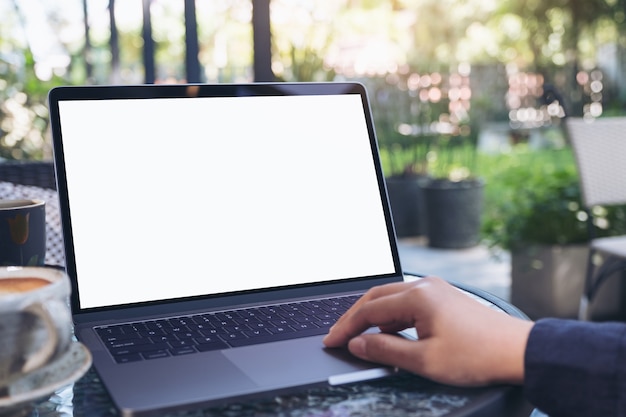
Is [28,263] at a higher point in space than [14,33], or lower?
lower

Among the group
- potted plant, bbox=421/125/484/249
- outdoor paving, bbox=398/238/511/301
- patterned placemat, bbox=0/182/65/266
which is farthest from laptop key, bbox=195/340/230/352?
potted plant, bbox=421/125/484/249

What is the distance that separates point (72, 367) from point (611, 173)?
2.43 m

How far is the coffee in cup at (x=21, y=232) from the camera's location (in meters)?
0.84

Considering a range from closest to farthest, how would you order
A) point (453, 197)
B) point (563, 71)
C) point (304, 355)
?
point (304, 355)
point (453, 197)
point (563, 71)

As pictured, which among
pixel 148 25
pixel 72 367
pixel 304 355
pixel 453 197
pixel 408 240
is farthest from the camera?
pixel 408 240

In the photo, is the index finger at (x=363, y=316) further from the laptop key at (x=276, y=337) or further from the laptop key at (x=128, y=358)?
the laptop key at (x=128, y=358)

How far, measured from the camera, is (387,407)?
61cm

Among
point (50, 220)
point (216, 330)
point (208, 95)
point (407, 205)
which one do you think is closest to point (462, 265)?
point (407, 205)

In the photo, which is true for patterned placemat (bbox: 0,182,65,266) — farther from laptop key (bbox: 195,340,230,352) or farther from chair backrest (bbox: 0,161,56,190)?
laptop key (bbox: 195,340,230,352)

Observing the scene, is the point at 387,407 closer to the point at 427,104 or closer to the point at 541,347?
the point at 541,347

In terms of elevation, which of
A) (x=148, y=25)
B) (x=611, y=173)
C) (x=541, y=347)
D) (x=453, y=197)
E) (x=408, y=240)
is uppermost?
(x=148, y=25)

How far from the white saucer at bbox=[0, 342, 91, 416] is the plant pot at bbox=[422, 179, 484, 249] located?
4.40m

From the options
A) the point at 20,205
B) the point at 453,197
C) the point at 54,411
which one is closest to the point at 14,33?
the point at 453,197

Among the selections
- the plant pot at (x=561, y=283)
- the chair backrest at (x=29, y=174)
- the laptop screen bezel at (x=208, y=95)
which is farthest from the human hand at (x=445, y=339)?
the plant pot at (x=561, y=283)
